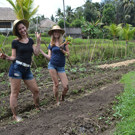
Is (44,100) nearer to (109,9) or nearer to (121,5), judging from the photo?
(109,9)

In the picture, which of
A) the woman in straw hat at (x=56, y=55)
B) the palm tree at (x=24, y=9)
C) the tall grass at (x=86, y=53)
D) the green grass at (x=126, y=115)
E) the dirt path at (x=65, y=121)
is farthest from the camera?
the tall grass at (x=86, y=53)

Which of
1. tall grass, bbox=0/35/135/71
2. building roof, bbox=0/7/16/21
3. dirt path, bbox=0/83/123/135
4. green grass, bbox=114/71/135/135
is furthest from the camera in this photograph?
building roof, bbox=0/7/16/21

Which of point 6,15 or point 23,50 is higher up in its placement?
point 6,15

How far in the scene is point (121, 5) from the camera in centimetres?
4175

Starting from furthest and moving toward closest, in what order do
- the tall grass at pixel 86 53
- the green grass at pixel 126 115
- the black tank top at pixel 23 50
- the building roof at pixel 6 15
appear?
the building roof at pixel 6 15 < the tall grass at pixel 86 53 < the black tank top at pixel 23 50 < the green grass at pixel 126 115

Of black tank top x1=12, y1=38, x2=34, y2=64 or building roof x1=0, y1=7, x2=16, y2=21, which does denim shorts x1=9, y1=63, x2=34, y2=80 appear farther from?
building roof x1=0, y1=7, x2=16, y2=21

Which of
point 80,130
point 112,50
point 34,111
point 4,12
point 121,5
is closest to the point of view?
point 80,130

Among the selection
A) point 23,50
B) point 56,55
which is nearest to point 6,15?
point 56,55

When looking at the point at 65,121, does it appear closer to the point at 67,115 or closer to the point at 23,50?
the point at 67,115

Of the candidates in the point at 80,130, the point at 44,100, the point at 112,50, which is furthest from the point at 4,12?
the point at 80,130

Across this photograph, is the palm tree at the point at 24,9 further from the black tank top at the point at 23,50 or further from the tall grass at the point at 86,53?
the black tank top at the point at 23,50

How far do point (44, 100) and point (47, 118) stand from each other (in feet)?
3.93

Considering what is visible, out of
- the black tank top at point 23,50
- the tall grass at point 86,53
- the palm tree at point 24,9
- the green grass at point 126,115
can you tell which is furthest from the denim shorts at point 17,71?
the tall grass at point 86,53

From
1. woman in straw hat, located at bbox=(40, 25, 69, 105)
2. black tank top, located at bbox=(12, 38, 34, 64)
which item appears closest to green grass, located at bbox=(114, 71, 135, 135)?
woman in straw hat, located at bbox=(40, 25, 69, 105)
